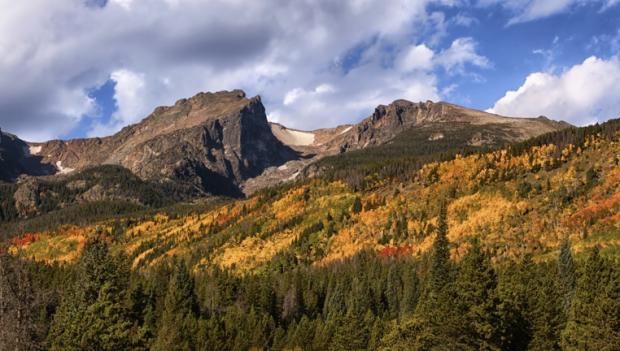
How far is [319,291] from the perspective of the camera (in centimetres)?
14938

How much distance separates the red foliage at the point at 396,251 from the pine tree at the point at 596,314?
431ft

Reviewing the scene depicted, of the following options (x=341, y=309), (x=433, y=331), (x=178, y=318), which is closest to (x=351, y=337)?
(x=433, y=331)

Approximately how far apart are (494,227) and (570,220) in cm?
2242

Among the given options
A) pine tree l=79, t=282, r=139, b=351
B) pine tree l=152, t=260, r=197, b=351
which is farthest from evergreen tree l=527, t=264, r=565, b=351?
pine tree l=152, t=260, r=197, b=351

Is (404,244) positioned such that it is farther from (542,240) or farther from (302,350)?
(302,350)

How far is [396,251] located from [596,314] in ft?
478

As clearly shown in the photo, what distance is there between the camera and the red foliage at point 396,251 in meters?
184

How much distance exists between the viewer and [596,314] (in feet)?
147

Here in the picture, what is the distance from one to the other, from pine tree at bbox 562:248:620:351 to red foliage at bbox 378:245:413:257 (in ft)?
431

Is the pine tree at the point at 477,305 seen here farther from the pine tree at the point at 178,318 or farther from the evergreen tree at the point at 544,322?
the pine tree at the point at 178,318

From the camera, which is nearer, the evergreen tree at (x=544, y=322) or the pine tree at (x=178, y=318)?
the evergreen tree at (x=544, y=322)

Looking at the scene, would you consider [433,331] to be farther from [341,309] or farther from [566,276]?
[341,309]

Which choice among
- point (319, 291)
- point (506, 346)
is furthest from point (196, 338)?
point (319, 291)

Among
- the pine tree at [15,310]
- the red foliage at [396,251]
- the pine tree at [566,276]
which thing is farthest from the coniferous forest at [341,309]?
the red foliage at [396,251]
